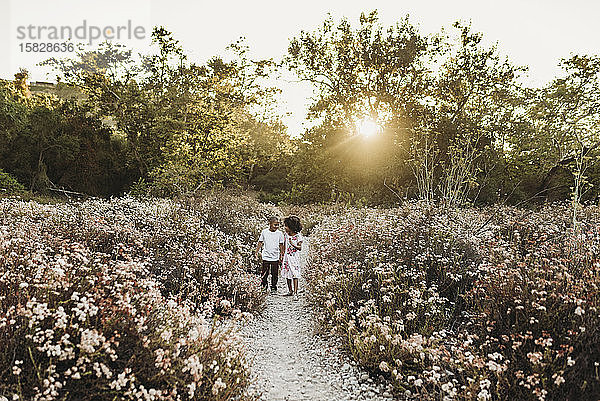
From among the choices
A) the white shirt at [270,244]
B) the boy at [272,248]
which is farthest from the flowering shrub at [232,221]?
the white shirt at [270,244]

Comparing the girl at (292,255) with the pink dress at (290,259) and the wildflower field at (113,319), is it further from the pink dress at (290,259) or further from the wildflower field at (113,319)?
the wildflower field at (113,319)

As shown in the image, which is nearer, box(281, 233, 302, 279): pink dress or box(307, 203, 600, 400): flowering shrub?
box(307, 203, 600, 400): flowering shrub

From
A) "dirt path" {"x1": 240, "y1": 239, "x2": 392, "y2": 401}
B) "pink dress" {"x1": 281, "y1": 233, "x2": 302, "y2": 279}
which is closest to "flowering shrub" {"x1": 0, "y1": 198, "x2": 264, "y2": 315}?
"dirt path" {"x1": 240, "y1": 239, "x2": 392, "y2": 401}

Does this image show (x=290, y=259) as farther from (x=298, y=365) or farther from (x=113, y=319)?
(x=113, y=319)

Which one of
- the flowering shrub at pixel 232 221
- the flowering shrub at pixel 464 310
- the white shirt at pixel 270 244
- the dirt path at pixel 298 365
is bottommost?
the dirt path at pixel 298 365

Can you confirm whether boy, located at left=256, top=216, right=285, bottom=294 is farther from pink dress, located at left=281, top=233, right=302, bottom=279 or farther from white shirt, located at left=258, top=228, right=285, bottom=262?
pink dress, located at left=281, top=233, right=302, bottom=279

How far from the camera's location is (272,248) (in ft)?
24.5

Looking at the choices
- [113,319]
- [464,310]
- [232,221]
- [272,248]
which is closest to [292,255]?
[272,248]

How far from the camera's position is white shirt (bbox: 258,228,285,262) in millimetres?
7434

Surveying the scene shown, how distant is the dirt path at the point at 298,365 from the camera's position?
3926 mm

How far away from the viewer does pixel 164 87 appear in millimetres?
20688

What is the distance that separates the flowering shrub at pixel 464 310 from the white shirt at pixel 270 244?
841 millimetres

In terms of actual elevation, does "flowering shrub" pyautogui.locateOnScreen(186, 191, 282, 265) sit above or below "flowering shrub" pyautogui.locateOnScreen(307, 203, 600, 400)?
above

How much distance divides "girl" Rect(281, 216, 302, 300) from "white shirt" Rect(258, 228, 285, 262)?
0.61 feet
